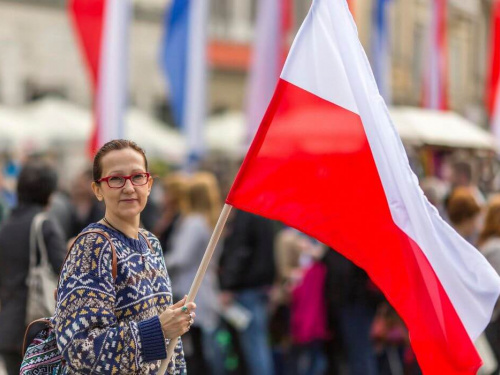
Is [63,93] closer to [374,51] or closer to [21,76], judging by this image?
[21,76]

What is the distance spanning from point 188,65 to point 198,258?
16.4 ft

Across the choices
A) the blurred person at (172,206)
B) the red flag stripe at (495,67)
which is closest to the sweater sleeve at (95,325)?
the blurred person at (172,206)

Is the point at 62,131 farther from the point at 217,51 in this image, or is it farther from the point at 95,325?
the point at 95,325

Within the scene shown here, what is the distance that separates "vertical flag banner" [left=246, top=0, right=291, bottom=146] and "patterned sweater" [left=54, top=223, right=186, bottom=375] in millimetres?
8777

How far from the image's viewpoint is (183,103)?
41.9ft

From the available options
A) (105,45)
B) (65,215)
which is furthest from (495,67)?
(65,215)

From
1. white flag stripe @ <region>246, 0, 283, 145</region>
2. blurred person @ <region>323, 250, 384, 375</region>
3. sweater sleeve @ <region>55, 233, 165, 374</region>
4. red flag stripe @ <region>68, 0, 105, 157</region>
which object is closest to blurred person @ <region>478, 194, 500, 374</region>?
blurred person @ <region>323, 250, 384, 375</region>

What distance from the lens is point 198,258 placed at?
27.4 ft

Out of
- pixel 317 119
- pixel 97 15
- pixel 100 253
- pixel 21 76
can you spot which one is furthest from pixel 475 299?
pixel 21 76

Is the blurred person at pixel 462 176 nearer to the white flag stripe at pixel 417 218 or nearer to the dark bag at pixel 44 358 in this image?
the white flag stripe at pixel 417 218

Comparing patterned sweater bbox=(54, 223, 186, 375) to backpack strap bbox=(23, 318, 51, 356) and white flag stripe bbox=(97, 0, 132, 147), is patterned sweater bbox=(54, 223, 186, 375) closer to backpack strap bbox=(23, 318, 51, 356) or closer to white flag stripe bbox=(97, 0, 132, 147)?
backpack strap bbox=(23, 318, 51, 356)

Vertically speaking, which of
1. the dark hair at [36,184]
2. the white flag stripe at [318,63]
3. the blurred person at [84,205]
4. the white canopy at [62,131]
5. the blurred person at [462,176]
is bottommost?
the white canopy at [62,131]

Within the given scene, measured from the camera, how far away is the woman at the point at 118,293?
130 inches

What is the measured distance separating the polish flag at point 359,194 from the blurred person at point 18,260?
208 cm
